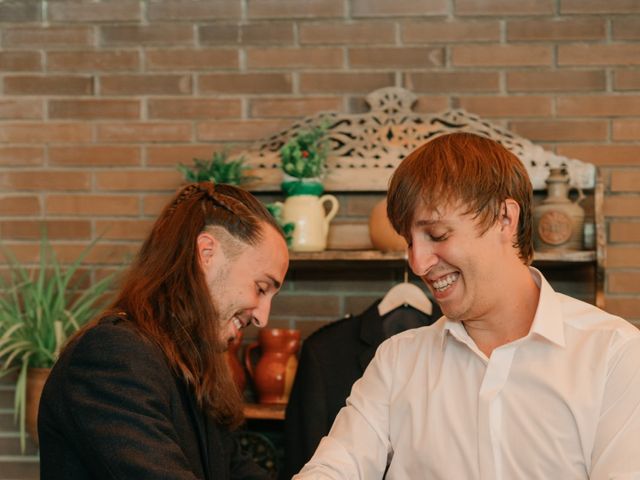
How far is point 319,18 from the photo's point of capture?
316 cm

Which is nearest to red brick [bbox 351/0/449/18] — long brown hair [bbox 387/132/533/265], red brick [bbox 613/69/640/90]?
red brick [bbox 613/69/640/90]

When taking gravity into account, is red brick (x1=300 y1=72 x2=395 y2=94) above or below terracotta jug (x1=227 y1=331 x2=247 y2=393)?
above

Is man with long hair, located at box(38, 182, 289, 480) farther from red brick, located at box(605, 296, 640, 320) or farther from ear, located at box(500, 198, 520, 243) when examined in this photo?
red brick, located at box(605, 296, 640, 320)

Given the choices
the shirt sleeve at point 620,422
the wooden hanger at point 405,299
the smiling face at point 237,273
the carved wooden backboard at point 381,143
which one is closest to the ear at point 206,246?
the smiling face at point 237,273

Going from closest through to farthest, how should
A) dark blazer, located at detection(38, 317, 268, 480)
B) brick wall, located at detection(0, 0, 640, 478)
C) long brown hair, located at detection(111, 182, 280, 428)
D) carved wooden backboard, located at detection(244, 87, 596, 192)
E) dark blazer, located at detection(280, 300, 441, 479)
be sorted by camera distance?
dark blazer, located at detection(38, 317, 268, 480) → long brown hair, located at detection(111, 182, 280, 428) → dark blazer, located at detection(280, 300, 441, 479) → carved wooden backboard, located at detection(244, 87, 596, 192) → brick wall, located at detection(0, 0, 640, 478)

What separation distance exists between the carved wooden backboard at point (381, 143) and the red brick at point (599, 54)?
34 centimetres

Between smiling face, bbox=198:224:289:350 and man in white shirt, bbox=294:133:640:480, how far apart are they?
1.04 ft

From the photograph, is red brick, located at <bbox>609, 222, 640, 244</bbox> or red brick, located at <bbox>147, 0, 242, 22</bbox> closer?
red brick, located at <bbox>609, 222, 640, 244</bbox>

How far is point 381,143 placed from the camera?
3.03 meters

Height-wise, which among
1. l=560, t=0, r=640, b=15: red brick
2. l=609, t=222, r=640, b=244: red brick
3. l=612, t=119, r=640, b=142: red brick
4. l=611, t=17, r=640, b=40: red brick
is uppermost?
l=560, t=0, r=640, b=15: red brick

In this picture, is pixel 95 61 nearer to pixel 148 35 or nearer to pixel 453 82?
pixel 148 35

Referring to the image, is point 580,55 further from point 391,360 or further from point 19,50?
point 19,50

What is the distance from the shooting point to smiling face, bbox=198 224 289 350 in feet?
6.23

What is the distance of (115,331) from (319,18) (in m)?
1.79
